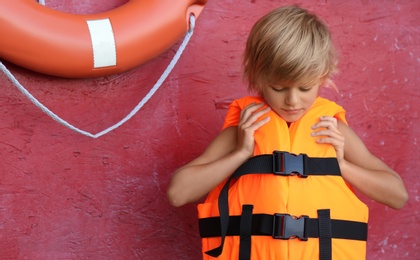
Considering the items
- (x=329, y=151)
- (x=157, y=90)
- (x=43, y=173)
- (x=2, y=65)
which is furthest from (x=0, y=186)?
(x=329, y=151)

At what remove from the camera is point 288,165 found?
201 centimetres

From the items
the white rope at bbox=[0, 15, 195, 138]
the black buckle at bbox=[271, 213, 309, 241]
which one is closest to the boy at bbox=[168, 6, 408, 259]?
the black buckle at bbox=[271, 213, 309, 241]

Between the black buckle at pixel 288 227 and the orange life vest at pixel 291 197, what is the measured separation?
0.02 metres

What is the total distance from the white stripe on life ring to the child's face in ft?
1.43

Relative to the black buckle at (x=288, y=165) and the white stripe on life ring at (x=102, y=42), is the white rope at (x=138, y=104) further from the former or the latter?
the black buckle at (x=288, y=165)

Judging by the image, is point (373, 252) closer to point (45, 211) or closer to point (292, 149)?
point (292, 149)

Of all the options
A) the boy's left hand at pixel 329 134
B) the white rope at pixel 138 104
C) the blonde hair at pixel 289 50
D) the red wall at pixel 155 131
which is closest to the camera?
the blonde hair at pixel 289 50

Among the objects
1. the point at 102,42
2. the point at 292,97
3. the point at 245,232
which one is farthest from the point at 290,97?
the point at 102,42

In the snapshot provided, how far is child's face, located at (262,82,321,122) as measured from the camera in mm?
1965

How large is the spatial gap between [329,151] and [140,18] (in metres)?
0.61

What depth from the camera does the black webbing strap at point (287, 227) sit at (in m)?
1.97

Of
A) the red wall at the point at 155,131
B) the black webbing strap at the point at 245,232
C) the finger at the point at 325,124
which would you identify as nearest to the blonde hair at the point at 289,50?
the finger at the point at 325,124

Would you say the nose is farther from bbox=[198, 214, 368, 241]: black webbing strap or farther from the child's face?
bbox=[198, 214, 368, 241]: black webbing strap

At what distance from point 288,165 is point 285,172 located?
0.06 ft
